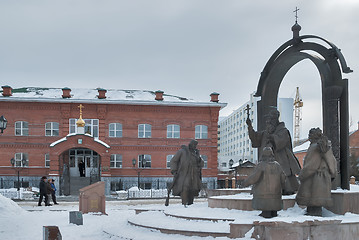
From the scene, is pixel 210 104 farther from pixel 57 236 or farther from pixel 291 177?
pixel 57 236

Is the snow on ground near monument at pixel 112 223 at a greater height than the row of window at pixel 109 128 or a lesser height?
lesser

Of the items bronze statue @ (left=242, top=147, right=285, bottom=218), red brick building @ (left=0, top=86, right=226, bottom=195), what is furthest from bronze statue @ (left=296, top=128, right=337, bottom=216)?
red brick building @ (left=0, top=86, right=226, bottom=195)

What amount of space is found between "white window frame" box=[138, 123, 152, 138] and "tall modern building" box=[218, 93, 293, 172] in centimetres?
4610

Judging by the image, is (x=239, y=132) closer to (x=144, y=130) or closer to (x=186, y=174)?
(x=144, y=130)

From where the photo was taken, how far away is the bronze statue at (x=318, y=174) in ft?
29.6

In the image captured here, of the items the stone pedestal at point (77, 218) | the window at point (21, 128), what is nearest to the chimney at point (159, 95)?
the window at point (21, 128)

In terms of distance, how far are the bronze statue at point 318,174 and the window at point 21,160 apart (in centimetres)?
3382

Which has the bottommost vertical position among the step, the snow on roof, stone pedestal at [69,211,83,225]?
stone pedestal at [69,211,83,225]

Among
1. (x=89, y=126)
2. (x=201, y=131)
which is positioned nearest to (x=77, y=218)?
(x=89, y=126)

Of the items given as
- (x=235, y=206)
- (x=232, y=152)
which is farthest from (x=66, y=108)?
(x=232, y=152)

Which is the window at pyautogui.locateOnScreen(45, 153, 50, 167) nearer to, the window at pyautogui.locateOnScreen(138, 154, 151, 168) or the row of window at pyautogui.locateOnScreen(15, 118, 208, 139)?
the row of window at pyautogui.locateOnScreen(15, 118, 208, 139)

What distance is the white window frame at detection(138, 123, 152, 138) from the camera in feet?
134

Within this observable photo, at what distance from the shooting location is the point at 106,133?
40.2 metres

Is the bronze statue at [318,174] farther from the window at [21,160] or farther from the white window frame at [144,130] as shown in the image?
the window at [21,160]
